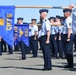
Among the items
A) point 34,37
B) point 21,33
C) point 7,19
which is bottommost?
point 34,37

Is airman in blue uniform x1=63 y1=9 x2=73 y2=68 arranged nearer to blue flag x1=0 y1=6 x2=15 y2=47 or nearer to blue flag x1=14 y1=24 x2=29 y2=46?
blue flag x1=0 y1=6 x2=15 y2=47

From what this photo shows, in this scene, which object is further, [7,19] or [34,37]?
[34,37]

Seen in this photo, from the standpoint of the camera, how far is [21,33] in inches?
656

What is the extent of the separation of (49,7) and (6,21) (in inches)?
66.5

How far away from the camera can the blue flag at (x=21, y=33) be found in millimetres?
16067

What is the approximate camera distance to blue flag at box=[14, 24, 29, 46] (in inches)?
633

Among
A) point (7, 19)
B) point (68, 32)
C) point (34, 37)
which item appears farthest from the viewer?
point (34, 37)

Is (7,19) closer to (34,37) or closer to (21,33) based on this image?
(21,33)

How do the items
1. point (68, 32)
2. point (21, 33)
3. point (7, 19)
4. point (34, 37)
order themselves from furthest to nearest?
point (34, 37)
point (21, 33)
point (7, 19)
point (68, 32)

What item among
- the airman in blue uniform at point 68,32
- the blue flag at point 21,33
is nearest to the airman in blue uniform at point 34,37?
the blue flag at point 21,33

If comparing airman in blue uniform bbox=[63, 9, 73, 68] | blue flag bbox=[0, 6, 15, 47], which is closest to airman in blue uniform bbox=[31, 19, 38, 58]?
blue flag bbox=[0, 6, 15, 47]

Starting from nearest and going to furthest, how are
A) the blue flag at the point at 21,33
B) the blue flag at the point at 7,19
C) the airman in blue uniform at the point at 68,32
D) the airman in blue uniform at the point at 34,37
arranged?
the airman in blue uniform at the point at 68,32, the blue flag at the point at 7,19, the blue flag at the point at 21,33, the airman in blue uniform at the point at 34,37

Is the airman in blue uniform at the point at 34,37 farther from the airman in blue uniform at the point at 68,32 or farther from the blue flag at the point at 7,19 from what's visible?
the airman in blue uniform at the point at 68,32

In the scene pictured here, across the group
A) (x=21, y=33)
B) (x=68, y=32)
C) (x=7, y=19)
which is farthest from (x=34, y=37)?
(x=68, y=32)
